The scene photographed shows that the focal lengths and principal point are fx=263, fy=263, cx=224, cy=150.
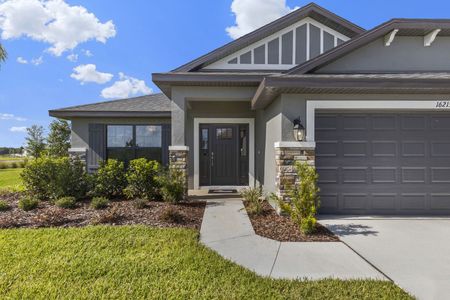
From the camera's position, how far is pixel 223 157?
948cm

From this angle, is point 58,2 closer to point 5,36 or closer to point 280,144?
point 5,36

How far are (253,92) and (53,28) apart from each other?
375 inches

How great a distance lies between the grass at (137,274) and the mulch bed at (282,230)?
1357 mm

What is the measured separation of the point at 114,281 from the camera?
3.10 m

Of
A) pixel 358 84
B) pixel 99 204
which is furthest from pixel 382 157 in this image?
pixel 99 204

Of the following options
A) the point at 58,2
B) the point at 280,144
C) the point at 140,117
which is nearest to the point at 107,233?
the point at 280,144

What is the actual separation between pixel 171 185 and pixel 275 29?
5.66 metres

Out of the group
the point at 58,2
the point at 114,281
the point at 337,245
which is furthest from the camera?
the point at 58,2

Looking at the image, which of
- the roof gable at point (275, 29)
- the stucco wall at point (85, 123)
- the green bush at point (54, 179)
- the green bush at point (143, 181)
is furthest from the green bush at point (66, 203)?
the roof gable at point (275, 29)

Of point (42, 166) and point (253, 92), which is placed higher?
point (253, 92)

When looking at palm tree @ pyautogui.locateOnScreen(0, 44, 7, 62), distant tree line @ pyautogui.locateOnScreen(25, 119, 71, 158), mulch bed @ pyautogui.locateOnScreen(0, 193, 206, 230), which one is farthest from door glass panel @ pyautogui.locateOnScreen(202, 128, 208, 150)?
distant tree line @ pyautogui.locateOnScreen(25, 119, 71, 158)

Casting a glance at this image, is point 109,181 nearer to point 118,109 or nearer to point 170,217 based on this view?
point 170,217

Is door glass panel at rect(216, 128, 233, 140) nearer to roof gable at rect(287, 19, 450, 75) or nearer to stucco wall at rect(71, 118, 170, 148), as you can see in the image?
stucco wall at rect(71, 118, 170, 148)

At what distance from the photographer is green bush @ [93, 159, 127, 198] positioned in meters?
7.45
